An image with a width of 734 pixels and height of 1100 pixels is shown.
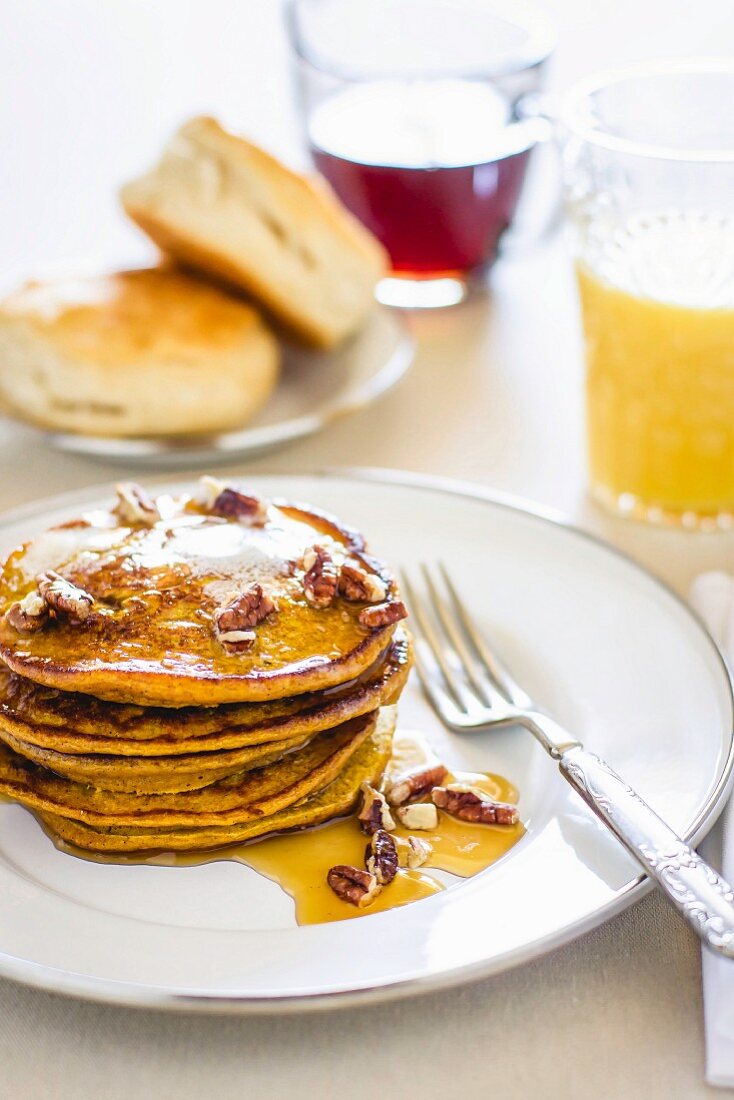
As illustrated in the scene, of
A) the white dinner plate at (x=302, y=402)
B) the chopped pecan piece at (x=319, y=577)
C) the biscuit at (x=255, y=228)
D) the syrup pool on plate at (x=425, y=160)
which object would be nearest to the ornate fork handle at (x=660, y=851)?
the chopped pecan piece at (x=319, y=577)

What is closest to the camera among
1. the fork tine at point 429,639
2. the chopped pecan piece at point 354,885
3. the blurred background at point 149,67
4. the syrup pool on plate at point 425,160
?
the chopped pecan piece at point 354,885

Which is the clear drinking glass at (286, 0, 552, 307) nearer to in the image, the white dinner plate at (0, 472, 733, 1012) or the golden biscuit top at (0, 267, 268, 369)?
the golden biscuit top at (0, 267, 268, 369)

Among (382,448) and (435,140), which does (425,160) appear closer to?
(435,140)

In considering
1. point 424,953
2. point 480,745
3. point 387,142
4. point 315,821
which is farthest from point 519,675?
point 387,142

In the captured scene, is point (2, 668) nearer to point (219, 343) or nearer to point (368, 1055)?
point (368, 1055)

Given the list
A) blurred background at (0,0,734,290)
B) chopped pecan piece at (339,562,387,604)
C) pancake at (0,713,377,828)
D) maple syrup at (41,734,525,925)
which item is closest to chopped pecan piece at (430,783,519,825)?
maple syrup at (41,734,525,925)

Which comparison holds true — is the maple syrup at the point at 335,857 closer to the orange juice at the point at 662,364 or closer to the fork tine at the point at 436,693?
the fork tine at the point at 436,693

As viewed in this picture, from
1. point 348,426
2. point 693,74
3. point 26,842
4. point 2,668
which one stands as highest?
point 693,74
